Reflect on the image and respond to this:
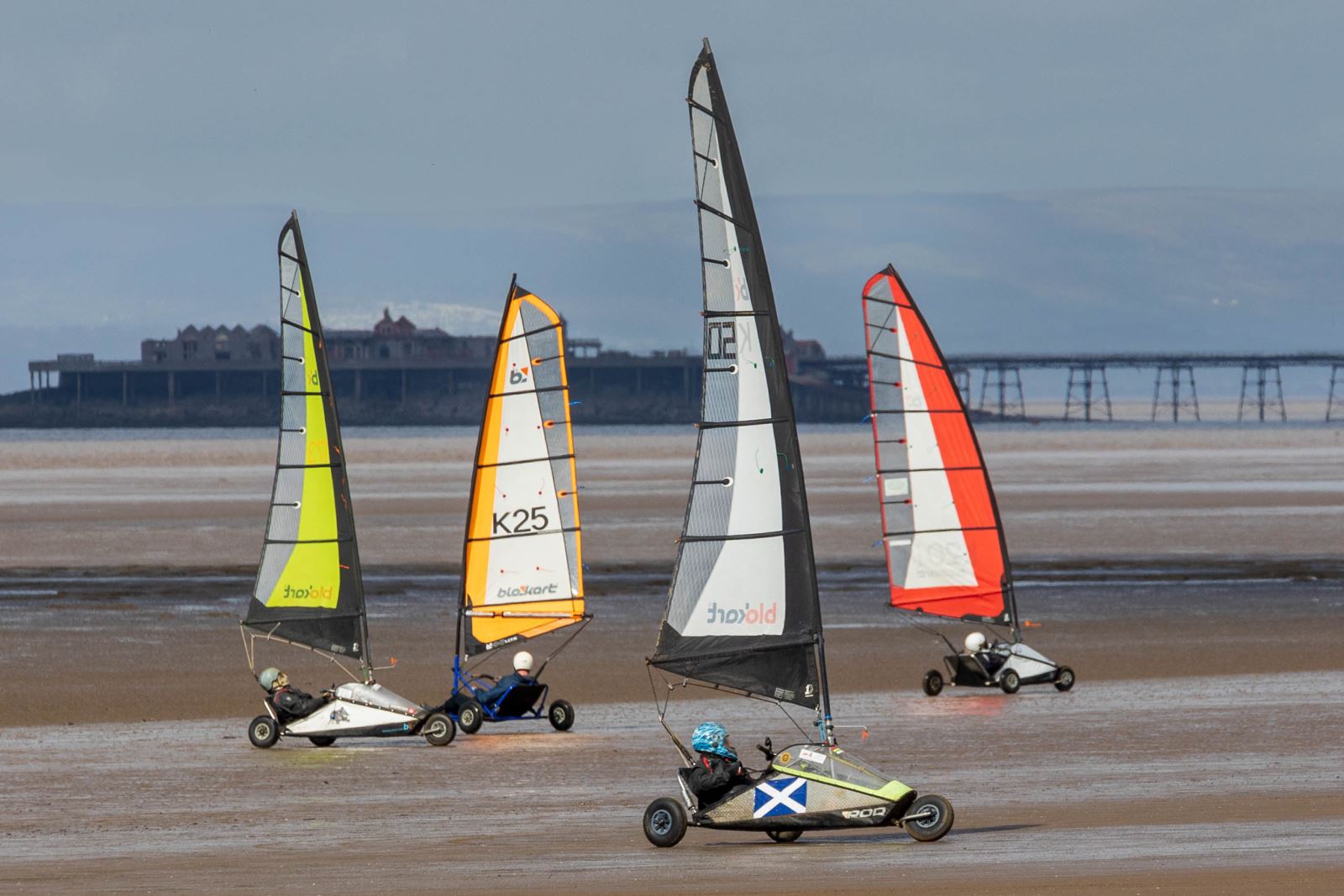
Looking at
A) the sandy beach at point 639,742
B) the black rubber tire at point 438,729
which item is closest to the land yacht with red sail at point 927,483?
the sandy beach at point 639,742

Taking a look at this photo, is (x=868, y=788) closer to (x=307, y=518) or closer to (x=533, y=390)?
(x=533, y=390)

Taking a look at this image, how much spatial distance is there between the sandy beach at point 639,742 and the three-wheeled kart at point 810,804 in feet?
0.59

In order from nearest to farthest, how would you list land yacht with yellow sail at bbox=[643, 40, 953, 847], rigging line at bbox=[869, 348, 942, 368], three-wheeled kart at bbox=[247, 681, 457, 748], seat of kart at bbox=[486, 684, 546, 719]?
land yacht with yellow sail at bbox=[643, 40, 953, 847] → three-wheeled kart at bbox=[247, 681, 457, 748] → seat of kart at bbox=[486, 684, 546, 719] → rigging line at bbox=[869, 348, 942, 368]

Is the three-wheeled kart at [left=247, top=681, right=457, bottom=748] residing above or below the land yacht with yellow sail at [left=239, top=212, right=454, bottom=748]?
below

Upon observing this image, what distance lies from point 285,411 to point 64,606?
12.0 metres

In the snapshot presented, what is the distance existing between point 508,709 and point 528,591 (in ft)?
5.92

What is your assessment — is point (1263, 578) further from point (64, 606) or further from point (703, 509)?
point (703, 509)

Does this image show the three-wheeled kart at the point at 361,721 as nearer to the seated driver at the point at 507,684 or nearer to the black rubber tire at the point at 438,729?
the black rubber tire at the point at 438,729

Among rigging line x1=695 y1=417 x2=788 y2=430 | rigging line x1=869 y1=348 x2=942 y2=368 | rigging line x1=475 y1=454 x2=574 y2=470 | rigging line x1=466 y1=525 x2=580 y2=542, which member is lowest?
rigging line x1=466 y1=525 x2=580 y2=542

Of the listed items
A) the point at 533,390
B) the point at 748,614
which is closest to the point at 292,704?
the point at 533,390

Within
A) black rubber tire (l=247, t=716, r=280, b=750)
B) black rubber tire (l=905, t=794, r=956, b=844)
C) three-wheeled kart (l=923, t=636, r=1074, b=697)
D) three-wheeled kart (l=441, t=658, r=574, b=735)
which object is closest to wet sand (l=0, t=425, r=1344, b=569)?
three-wheeled kart (l=923, t=636, r=1074, b=697)

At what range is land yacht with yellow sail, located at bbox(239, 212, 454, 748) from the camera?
22031 millimetres

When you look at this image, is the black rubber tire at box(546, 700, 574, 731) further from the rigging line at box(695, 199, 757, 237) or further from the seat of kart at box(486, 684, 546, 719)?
the rigging line at box(695, 199, 757, 237)

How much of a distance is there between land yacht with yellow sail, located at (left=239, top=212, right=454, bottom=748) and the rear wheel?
5.61 ft
